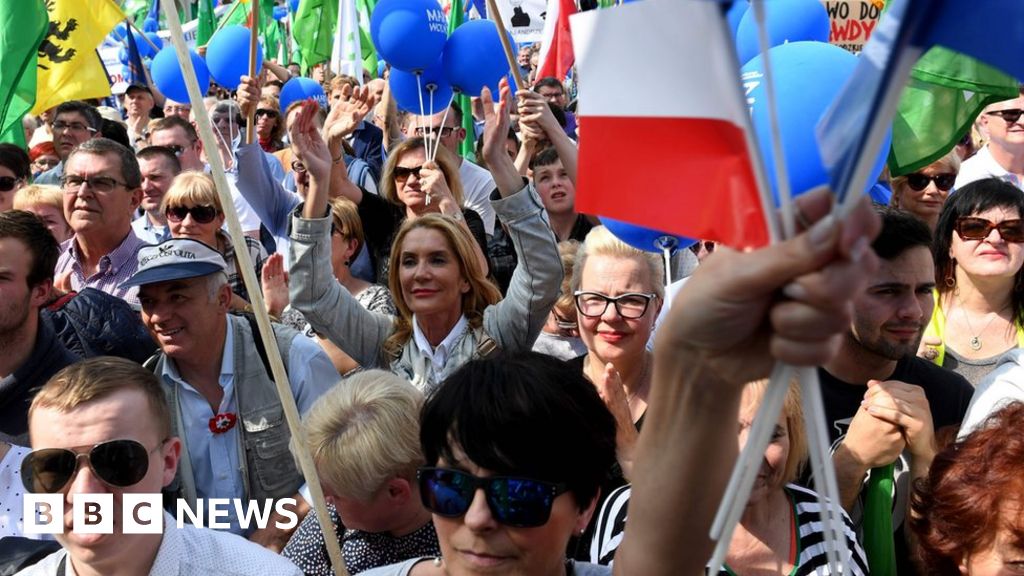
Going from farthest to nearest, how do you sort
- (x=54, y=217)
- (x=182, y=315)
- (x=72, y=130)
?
(x=72, y=130) < (x=54, y=217) < (x=182, y=315)

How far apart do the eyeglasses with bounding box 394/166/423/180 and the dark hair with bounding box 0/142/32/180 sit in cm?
210

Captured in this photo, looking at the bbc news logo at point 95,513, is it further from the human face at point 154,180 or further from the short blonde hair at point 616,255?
the human face at point 154,180

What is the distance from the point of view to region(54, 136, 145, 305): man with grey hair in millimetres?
4992

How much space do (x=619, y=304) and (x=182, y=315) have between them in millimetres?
1343

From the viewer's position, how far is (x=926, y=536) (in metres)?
2.36

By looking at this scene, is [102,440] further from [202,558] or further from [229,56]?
[229,56]

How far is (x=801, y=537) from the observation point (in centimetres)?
256

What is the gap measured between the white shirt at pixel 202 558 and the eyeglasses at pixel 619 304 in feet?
4.07

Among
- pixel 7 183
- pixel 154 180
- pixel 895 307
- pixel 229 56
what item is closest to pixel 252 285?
pixel 895 307

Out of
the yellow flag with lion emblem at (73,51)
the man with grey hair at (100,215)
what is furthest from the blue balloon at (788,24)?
the yellow flag with lion emblem at (73,51)

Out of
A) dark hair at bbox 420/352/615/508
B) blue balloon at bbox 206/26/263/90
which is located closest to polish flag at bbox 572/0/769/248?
dark hair at bbox 420/352/615/508

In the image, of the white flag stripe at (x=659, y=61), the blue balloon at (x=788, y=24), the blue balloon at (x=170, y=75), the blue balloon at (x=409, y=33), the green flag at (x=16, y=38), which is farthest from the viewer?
the blue balloon at (x=170, y=75)

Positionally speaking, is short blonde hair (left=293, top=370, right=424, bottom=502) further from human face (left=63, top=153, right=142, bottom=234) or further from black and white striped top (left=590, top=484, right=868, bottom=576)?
human face (left=63, top=153, right=142, bottom=234)

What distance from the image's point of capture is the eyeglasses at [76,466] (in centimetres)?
235
